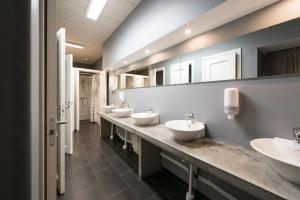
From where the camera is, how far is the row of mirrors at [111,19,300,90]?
109 centimetres

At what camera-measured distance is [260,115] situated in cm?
119

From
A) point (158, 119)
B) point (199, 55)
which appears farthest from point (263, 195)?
point (158, 119)

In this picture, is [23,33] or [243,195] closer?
[23,33]

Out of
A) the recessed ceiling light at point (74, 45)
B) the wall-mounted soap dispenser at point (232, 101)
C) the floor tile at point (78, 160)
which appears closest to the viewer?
the wall-mounted soap dispenser at point (232, 101)

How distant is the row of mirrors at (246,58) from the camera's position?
1089mm

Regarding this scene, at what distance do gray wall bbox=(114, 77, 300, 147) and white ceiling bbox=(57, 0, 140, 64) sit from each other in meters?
2.02

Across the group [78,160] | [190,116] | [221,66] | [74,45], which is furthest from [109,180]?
[74,45]

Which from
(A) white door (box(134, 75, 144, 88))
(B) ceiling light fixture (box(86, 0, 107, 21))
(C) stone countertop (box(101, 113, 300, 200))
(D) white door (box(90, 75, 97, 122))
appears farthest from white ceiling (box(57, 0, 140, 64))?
(C) stone countertop (box(101, 113, 300, 200))

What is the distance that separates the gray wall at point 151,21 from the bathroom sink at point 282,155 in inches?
48.4

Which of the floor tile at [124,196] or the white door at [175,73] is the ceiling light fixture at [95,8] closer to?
the white door at [175,73]

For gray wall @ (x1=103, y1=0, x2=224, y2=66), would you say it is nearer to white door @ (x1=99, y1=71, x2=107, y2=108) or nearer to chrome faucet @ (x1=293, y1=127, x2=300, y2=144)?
chrome faucet @ (x1=293, y1=127, x2=300, y2=144)

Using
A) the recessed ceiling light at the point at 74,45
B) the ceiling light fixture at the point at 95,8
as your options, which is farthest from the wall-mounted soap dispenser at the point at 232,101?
the recessed ceiling light at the point at 74,45

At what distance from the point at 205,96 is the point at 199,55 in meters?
0.51

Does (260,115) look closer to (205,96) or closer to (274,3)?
(205,96)
